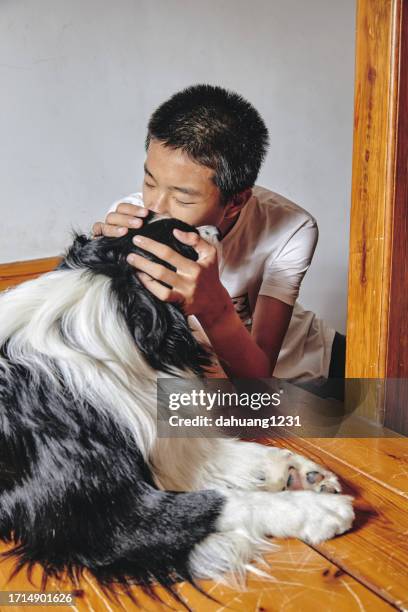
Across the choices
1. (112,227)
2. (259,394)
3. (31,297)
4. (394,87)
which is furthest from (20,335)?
(394,87)

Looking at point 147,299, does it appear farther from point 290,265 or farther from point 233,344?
point 290,265

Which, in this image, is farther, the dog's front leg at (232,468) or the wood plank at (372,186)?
the wood plank at (372,186)

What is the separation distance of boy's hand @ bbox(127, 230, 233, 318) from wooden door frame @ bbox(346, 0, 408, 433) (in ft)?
0.97

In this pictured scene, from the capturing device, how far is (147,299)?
95 centimetres

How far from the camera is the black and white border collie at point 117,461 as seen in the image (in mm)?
812

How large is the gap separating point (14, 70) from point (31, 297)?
1265 millimetres

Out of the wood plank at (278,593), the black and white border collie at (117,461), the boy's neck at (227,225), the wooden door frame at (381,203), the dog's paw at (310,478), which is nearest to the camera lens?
the wood plank at (278,593)

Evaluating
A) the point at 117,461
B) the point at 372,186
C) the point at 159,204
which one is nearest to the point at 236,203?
the point at 159,204

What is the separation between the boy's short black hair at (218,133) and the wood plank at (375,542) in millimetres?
663

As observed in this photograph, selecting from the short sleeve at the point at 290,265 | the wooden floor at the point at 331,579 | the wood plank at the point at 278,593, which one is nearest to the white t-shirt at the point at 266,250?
the short sleeve at the point at 290,265

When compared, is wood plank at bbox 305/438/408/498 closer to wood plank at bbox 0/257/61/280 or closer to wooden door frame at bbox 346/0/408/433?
wooden door frame at bbox 346/0/408/433

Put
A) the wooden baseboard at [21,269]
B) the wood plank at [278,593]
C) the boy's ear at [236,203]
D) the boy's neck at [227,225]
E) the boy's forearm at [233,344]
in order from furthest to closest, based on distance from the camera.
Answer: the wooden baseboard at [21,269], the boy's neck at [227,225], the boy's ear at [236,203], the boy's forearm at [233,344], the wood plank at [278,593]

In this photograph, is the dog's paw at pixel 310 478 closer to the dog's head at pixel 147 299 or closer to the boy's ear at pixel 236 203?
the dog's head at pixel 147 299

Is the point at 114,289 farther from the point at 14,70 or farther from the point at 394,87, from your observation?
the point at 14,70
